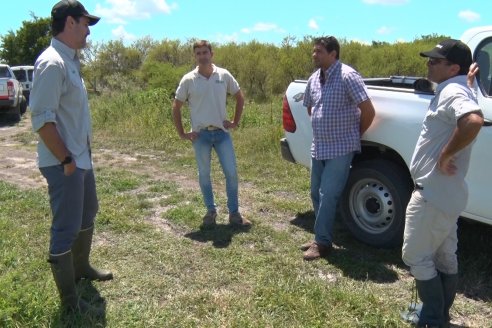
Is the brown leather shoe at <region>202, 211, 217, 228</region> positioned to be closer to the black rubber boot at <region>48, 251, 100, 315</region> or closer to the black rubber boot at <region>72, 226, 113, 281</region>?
the black rubber boot at <region>72, 226, 113, 281</region>

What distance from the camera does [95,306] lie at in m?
3.52

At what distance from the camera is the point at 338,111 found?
4141mm

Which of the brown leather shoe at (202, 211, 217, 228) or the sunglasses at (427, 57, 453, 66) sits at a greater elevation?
the sunglasses at (427, 57, 453, 66)

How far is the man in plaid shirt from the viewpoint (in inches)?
161

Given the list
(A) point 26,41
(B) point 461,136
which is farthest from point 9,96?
(A) point 26,41

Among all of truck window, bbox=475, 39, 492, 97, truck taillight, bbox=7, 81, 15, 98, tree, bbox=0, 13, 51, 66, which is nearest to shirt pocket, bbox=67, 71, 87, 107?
truck window, bbox=475, 39, 492, 97

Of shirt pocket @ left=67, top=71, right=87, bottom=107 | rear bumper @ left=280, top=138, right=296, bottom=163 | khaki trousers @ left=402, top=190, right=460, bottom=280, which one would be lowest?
khaki trousers @ left=402, top=190, right=460, bottom=280

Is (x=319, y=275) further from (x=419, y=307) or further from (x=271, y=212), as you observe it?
(x=271, y=212)

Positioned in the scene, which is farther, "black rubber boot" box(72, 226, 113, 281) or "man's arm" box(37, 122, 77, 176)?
"black rubber boot" box(72, 226, 113, 281)

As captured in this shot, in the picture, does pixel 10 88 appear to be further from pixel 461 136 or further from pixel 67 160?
pixel 461 136

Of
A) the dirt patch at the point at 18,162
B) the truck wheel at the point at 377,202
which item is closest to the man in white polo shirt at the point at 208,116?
the truck wheel at the point at 377,202

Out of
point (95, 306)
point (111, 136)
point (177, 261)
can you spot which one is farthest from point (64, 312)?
point (111, 136)

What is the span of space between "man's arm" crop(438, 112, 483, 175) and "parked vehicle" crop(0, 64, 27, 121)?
47.8 ft

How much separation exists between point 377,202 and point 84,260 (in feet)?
7.98
